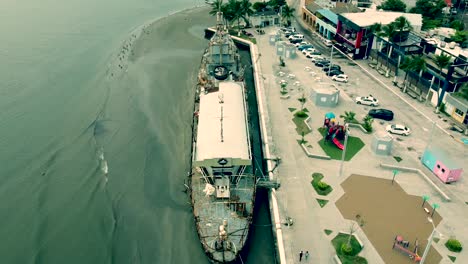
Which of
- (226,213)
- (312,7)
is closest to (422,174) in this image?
(226,213)

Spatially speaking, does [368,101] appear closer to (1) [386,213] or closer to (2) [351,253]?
(1) [386,213]

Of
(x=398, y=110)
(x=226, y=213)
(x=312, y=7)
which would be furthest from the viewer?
(x=312, y=7)

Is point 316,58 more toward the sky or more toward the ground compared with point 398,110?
more toward the sky

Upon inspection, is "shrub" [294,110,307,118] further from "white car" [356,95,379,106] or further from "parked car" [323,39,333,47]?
"parked car" [323,39,333,47]

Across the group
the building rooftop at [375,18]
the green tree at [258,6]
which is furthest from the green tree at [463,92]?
the green tree at [258,6]

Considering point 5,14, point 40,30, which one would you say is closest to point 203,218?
point 40,30

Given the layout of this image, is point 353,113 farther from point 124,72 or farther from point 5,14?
point 5,14
